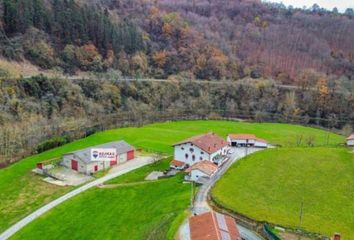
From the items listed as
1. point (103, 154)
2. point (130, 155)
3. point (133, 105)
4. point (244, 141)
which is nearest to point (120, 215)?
point (103, 154)

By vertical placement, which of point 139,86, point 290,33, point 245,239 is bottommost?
point 245,239

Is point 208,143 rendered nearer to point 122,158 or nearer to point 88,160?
point 122,158

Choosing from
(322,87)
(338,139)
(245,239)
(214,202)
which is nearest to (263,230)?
(245,239)

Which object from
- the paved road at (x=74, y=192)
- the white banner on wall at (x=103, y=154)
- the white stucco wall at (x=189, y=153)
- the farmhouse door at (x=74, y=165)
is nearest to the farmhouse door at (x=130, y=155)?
the paved road at (x=74, y=192)

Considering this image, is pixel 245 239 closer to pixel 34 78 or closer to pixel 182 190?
pixel 182 190

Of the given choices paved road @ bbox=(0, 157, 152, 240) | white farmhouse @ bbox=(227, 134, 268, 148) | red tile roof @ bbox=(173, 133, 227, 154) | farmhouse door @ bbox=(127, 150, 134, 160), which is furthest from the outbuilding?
white farmhouse @ bbox=(227, 134, 268, 148)
